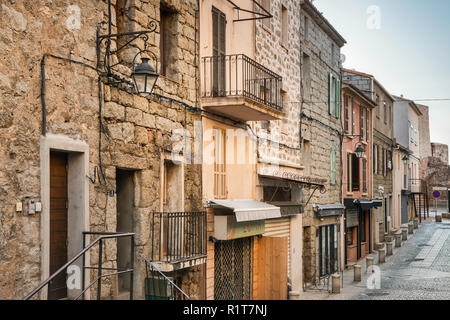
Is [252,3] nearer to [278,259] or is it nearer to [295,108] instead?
[295,108]

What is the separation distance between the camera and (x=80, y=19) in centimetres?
869

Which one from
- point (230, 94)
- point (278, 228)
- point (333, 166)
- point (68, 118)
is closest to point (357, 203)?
point (333, 166)

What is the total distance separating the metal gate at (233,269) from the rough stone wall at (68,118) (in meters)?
2.88

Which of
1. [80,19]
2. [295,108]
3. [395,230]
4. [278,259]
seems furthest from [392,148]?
[80,19]

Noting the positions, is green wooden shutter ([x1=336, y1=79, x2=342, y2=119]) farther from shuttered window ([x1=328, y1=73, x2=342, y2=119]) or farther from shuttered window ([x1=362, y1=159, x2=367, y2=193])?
shuttered window ([x1=362, y1=159, x2=367, y2=193])

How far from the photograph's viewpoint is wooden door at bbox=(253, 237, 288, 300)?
52.6 ft

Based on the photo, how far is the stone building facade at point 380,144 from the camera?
33.6 metres

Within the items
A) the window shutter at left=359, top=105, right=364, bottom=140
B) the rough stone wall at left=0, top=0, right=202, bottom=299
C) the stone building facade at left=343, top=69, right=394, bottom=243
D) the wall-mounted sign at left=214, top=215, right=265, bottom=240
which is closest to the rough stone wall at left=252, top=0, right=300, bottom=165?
the wall-mounted sign at left=214, top=215, right=265, bottom=240

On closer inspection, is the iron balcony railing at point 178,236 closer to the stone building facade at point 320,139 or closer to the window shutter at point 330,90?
the stone building facade at point 320,139

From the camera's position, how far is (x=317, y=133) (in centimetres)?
2227

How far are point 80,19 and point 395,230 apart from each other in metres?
34.2

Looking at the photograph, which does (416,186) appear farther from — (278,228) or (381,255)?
(278,228)

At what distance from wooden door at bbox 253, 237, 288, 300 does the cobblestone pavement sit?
282cm

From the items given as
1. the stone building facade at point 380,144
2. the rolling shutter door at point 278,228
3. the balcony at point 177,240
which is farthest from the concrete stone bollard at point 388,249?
the balcony at point 177,240
